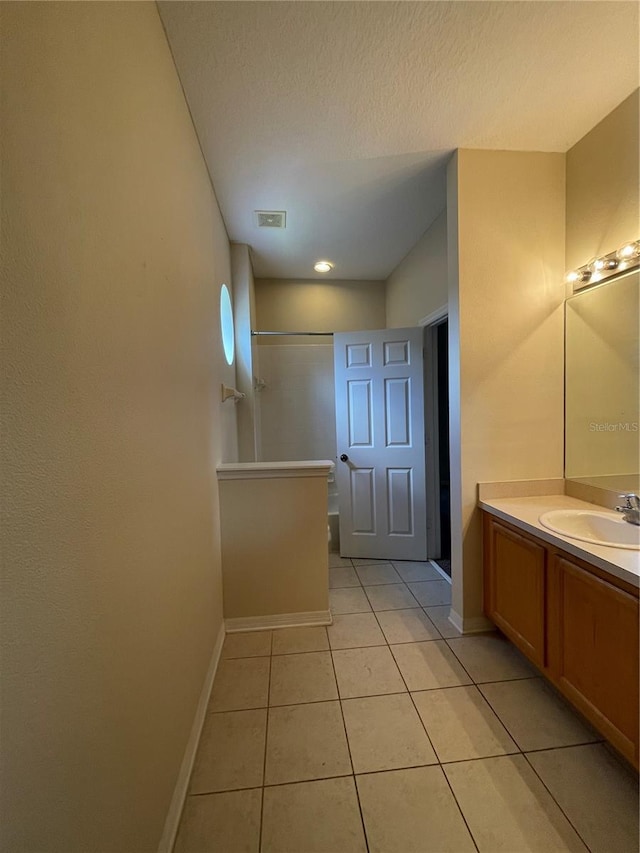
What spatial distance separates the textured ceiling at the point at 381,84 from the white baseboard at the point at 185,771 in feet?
8.48

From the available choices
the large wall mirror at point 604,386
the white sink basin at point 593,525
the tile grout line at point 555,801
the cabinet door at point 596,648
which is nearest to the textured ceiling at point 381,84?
the large wall mirror at point 604,386

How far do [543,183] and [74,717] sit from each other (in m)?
2.83

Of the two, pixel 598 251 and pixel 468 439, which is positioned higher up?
pixel 598 251

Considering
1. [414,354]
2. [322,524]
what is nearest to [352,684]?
[322,524]

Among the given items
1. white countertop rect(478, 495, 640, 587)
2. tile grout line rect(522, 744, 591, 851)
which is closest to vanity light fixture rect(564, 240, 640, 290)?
white countertop rect(478, 495, 640, 587)

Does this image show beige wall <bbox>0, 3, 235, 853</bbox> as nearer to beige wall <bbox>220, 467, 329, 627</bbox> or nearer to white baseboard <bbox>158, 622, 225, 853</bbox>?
white baseboard <bbox>158, 622, 225, 853</bbox>

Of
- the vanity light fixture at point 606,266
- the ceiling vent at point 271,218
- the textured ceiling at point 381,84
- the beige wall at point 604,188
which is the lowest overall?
the vanity light fixture at point 606,266

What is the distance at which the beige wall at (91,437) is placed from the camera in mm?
540

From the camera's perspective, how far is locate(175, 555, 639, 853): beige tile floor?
109cm

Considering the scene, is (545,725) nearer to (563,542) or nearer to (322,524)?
(563,542)

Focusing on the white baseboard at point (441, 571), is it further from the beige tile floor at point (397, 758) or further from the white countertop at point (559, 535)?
the white countertop at point (559, 535)

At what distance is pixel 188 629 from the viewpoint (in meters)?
1.36

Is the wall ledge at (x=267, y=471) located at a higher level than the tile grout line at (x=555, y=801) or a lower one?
higher

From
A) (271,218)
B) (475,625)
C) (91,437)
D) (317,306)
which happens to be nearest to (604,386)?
(475,625)
